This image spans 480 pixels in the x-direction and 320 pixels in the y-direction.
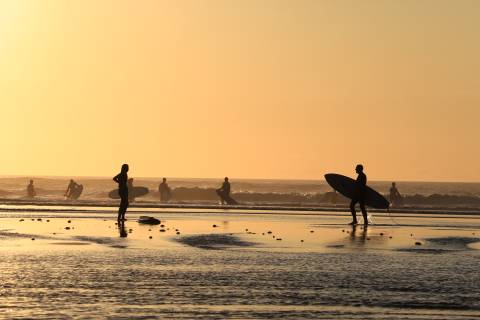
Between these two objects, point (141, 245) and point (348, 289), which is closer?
point (348, 289)

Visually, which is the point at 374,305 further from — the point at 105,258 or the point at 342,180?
the point at 342,180

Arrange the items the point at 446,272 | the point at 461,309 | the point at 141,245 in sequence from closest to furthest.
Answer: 1. the point at 461,309
2. the point at 446,272
3. the point at 141,245

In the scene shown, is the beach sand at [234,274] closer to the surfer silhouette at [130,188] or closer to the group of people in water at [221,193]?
the group of people in water at [221,193]

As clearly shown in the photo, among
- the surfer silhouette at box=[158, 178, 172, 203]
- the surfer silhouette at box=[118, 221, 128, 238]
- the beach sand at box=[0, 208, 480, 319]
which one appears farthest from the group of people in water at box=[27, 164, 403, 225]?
the beach sand at box=[0, 208, 480, 319]

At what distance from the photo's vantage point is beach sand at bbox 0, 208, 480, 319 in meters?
16.9

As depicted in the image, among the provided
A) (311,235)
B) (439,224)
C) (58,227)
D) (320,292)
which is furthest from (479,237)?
(320,292)

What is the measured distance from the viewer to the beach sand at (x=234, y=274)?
1686 centimetres

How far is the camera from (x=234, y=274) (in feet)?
71.4

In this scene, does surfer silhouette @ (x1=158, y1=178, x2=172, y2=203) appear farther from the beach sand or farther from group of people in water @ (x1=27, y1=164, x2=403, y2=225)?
the beach sand

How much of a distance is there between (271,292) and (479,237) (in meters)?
19.7

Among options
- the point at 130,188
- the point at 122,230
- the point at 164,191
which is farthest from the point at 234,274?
the point at 164,191

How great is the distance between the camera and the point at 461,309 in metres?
17.2

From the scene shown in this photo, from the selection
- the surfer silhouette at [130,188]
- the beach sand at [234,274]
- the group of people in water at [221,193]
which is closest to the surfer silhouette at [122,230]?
the beach sand at [234,274]

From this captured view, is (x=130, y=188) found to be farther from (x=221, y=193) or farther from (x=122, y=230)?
(x=122, y=230)
